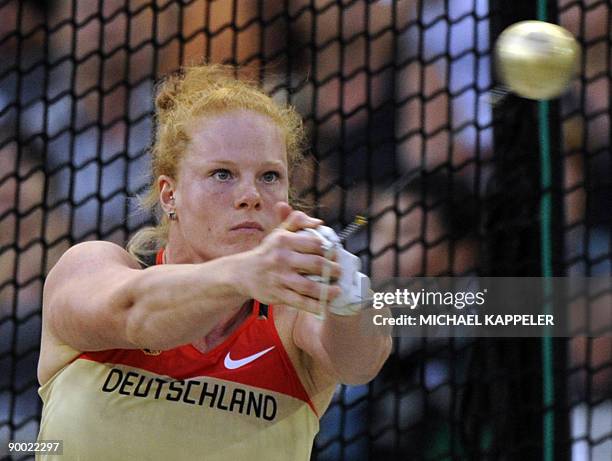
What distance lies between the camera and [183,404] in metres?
1.64

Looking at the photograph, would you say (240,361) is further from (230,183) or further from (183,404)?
(230,183)

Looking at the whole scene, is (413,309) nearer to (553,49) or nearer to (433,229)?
(433,229)

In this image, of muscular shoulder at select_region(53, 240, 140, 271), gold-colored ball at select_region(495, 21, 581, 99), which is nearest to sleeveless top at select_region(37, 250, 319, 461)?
muscular shoulder at select_region(53, 240, 140, 271)

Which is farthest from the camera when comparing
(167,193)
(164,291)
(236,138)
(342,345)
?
(167,193)

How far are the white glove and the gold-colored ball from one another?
95 centimetres

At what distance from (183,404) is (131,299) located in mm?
261

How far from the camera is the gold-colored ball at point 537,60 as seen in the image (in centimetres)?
213

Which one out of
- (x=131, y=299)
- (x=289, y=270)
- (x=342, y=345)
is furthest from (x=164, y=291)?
(x=342, y=345)

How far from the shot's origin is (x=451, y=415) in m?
2.60

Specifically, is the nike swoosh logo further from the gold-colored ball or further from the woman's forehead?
the gold-colored ball

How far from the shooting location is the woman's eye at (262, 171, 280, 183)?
1.67 m

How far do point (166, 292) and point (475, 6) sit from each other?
5.25ft

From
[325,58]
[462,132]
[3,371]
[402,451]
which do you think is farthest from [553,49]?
[3,371]

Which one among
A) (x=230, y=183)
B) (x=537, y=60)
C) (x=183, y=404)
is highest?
(x=537, y=60)
